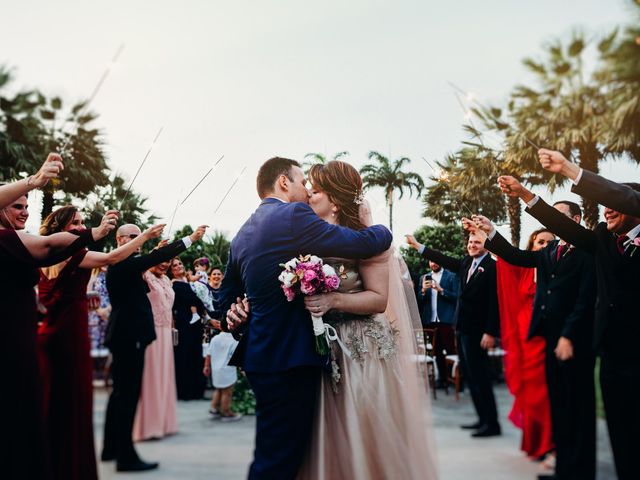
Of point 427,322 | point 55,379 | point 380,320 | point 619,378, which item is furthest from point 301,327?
point 427,322

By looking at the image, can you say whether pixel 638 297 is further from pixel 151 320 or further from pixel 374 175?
pixel 151 320

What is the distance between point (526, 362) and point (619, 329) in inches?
62.1

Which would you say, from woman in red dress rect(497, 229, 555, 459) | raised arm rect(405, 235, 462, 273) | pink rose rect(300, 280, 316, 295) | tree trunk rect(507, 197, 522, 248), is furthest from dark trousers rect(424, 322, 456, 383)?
pink rose rect(300, 280, 316, 295)

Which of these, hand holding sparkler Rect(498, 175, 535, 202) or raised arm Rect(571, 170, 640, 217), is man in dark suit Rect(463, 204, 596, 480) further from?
raised arm Rect(571, 170, 640, 217)

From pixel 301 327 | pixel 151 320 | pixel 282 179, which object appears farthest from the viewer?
pixel 151 320

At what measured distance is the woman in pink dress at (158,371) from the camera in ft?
12.9

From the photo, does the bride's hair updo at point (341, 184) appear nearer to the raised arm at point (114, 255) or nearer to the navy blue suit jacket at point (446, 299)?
the raised arm at point (114, 255)

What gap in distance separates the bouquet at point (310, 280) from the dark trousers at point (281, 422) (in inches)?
7.3

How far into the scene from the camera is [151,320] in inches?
144

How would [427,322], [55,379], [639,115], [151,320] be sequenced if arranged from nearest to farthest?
1. [55,379]
2. [639,115]
3. [151,320]
4. [427,322]

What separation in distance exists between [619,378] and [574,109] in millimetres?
1982

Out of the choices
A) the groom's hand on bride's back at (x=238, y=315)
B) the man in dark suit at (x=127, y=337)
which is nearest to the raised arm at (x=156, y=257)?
the man in dark suit at (x=127, y=337)

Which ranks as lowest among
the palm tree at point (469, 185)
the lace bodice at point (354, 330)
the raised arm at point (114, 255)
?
the lace bodice at point (354, 330)

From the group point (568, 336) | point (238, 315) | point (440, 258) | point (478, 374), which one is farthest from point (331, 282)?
point (478, 374)
